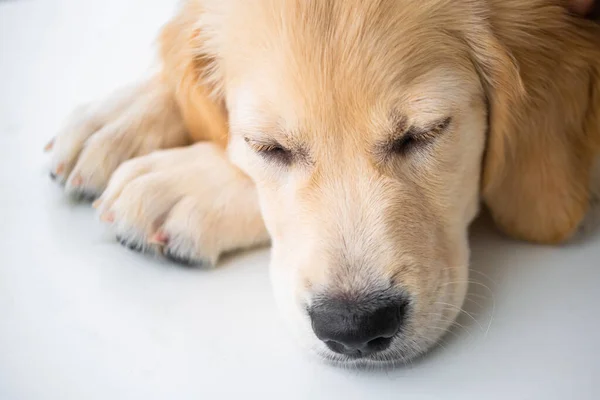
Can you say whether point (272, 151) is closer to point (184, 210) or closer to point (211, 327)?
point (184, 210)

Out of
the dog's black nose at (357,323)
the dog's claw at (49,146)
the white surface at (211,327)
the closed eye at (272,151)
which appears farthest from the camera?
the dog's claw at (49,146)

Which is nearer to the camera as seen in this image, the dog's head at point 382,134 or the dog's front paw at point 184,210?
the dog's head at point 382,134

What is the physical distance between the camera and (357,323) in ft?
4.55

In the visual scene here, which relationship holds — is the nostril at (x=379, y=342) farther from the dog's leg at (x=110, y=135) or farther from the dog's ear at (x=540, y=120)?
the dog's leg at (x=110, y=135)

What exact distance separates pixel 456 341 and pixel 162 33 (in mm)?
1087

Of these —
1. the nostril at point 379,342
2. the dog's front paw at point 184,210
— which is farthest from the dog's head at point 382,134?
the dog's front paw at point 184,210

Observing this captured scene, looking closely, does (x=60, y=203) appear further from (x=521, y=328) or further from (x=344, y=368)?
(x=521, y=328)

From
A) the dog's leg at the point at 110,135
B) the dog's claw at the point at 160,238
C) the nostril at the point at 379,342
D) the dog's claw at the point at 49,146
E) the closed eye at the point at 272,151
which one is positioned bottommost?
the nostril at the point at 379,342

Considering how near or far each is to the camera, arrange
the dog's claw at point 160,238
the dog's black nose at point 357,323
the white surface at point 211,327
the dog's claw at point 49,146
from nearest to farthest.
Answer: the dog's black nose at point 357,323, the white surface at point 211,327, the dog's claw at point 160,238, the dog's claw at point 49,146

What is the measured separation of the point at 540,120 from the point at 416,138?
33cm

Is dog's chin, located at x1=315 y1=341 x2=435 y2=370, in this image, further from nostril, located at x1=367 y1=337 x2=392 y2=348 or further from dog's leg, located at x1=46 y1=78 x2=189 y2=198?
dog's leg, located at x1=46 y1=78 x2=189 y2=198

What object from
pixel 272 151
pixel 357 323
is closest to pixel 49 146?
pixel 272 151

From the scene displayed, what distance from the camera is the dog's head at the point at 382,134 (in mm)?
1452

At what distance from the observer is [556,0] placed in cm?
162
